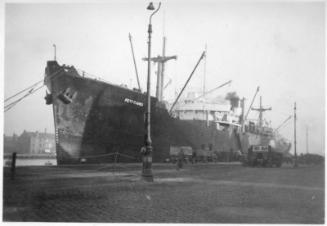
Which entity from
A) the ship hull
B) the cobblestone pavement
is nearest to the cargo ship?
the ship hull

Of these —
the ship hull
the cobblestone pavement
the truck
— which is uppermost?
the ship hull

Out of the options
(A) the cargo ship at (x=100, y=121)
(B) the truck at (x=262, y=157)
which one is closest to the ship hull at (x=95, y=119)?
(A) the cargo ship at (x=100, y=121)

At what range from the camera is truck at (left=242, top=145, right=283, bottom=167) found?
25.3 metres

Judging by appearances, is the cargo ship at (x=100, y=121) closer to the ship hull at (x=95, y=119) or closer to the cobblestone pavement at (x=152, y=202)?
the ship hull at (x=95, y=119)

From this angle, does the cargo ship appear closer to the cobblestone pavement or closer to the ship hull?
the ship hull

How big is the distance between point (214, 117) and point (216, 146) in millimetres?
4137

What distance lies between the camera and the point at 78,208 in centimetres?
775

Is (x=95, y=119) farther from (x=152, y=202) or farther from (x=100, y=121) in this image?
(x=152, y=202)

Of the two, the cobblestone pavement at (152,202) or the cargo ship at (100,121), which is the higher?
the cargo ship at (100,121)

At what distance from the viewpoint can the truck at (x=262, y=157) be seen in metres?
25.3

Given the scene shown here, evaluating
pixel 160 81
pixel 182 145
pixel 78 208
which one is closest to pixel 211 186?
pixel 78 208

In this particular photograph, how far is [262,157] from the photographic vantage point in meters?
25.4

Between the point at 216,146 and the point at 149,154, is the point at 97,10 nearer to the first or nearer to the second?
the point at 149,154

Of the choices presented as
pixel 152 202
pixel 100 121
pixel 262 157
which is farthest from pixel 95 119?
pixel 262 157
